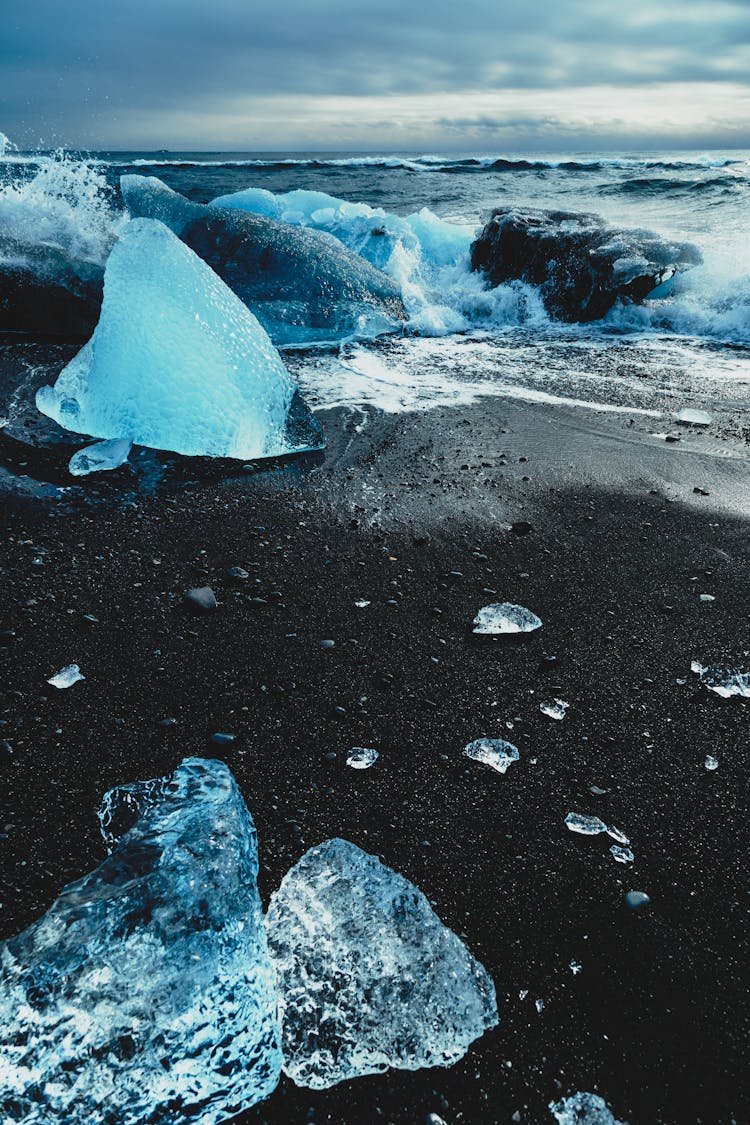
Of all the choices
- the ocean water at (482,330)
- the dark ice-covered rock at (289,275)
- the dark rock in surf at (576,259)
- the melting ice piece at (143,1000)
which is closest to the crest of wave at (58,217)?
the ocean water at (482,330)

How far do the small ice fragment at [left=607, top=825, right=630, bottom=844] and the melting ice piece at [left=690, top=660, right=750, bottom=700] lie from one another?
2.28ft

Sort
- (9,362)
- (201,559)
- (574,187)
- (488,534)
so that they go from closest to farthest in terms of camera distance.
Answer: (201,559) < (488,534) < (9,362) < (574,187)

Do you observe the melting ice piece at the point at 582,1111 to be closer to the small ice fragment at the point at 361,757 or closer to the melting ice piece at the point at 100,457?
the small ice fragment at the point at 361,757

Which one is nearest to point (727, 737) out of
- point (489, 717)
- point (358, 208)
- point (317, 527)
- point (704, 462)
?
point (489, 717)

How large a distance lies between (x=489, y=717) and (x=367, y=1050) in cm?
97

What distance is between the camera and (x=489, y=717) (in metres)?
2.02

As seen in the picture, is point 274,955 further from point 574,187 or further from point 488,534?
point 574,187

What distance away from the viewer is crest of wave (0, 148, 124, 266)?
6490mm

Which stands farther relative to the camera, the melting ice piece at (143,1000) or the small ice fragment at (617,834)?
the small ice fragment at (617,834)

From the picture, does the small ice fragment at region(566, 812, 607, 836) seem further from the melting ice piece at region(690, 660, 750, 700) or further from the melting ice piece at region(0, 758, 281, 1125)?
the melting ice piece at region(0, 758, 281, 1125)

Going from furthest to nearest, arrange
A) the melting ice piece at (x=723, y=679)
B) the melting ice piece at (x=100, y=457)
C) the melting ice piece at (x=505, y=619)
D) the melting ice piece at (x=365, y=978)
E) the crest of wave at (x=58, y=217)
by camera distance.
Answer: the crest of wave at (x=58, y=217) < the melting ice piece at (x=100, y=457) < the melting ice piece at (x=505, y=619) < the melting ice piece at (x=723, y=679) < the melting ice piece at (x=365, y=978)

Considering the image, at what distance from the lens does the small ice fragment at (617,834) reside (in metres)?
1.66

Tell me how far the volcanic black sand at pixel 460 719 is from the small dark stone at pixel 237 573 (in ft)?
0.15

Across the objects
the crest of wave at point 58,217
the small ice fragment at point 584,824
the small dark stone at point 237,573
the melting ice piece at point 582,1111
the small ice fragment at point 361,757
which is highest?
the crest of wave at point 58,217
